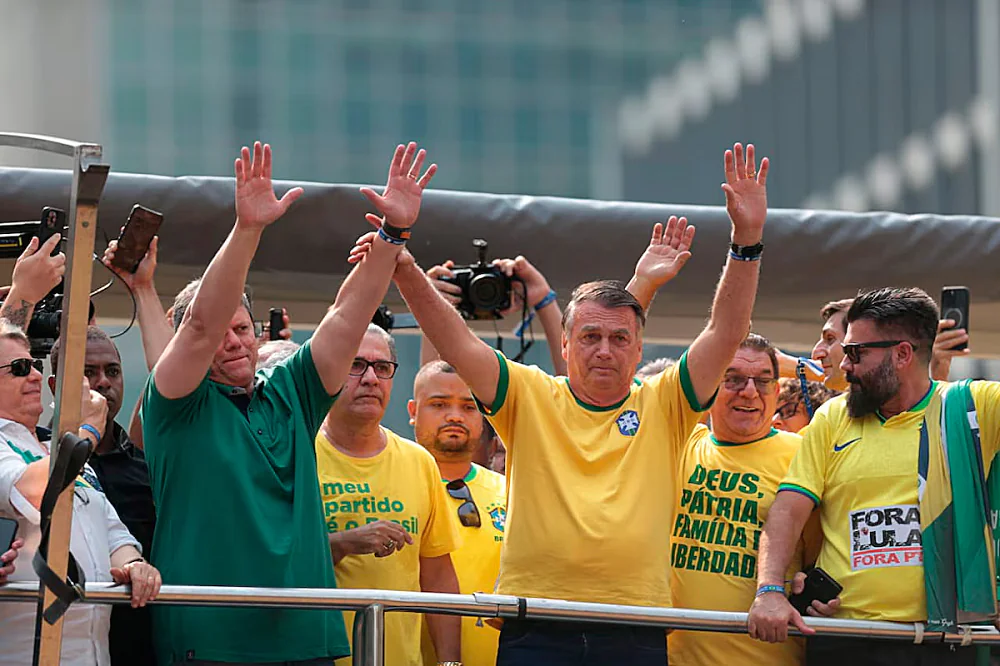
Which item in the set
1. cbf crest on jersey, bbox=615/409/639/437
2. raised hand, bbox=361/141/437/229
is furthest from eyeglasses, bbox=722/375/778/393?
raised hand, bbox=361/141/437/229

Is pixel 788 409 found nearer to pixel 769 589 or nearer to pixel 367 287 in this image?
pixel 769 589

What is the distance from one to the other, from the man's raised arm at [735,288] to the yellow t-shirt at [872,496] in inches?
15.9

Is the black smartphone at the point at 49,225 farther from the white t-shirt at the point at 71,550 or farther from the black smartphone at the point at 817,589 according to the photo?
the black smartphone at the point at 817,589

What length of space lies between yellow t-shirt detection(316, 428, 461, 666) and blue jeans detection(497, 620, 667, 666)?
1.58 ft

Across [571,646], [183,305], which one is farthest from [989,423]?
[183,305]

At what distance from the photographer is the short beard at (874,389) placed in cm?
478

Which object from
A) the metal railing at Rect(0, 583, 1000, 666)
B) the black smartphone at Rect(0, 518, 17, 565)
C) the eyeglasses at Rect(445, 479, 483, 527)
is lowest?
the metal railing at Rect(0, 583, 1000, 666)

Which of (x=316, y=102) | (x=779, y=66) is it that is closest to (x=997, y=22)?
(x=779, y=66)

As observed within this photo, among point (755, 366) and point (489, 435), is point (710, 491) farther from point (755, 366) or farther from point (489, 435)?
point (489, 435)

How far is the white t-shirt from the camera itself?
13.1ft

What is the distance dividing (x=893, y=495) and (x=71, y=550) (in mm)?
2373

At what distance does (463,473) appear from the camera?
564 cm

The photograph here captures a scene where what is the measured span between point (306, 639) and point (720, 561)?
141 centimetres

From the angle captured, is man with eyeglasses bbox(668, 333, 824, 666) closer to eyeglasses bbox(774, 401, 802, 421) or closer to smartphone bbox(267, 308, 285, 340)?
eyeglasses bbox(774, 401, 802, 421)
